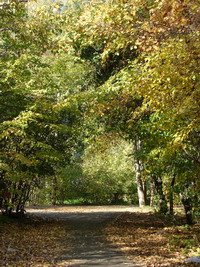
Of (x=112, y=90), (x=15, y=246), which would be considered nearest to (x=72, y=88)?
(x=112, y=90)

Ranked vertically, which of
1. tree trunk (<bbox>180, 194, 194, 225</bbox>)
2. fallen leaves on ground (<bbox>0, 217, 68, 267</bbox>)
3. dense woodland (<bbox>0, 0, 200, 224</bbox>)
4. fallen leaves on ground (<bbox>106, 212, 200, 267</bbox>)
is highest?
dense woodland (<bbox>0, 0, 200, 224</bbox>)

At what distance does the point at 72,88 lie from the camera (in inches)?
616

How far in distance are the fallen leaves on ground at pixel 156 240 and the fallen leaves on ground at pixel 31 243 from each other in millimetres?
1739

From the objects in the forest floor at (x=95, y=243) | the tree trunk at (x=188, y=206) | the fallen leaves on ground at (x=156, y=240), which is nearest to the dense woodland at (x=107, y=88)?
the tree trunk at (x=188, y=206)

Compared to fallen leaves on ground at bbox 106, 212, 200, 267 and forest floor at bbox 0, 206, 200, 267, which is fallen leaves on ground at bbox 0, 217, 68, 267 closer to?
forest floor at bbox 0, 206, 200, 267

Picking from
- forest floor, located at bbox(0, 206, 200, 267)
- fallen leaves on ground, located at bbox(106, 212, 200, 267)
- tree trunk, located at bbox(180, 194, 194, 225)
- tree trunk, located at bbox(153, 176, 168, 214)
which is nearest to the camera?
forest floor, located at bbox(0, 206, 200, 267)

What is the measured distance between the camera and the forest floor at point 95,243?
7242 millimetres

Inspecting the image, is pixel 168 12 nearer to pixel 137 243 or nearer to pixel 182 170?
pixel 182 170

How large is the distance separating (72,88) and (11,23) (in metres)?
5.25

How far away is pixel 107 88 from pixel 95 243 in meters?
5.05

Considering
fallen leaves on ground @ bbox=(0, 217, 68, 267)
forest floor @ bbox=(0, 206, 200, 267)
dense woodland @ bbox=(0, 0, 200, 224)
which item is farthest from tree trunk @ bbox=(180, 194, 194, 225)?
fallen leaves on ground @ bbox=(0, 217, 68, 267)

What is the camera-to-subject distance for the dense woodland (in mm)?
6773

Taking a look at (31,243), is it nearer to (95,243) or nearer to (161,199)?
(95,243)

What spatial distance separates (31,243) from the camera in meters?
9.10
